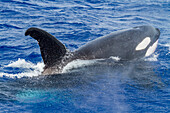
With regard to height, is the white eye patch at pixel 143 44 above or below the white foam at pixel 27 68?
above

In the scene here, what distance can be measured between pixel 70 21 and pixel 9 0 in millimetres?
6562

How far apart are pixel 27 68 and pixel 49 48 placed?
1.82 metres

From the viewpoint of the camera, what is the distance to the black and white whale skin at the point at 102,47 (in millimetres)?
7570

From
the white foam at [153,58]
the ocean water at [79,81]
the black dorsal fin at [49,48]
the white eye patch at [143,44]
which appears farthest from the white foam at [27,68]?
the white foam at [153,58]

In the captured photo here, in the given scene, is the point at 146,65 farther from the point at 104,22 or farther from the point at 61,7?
the point at 61,7

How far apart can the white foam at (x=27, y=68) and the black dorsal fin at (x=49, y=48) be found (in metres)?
0.63

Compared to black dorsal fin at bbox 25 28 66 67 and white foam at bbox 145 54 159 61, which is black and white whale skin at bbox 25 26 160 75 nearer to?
black dorsal fin at bbox 25 28 66 67

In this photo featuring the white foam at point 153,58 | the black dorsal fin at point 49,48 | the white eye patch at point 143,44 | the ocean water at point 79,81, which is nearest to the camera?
the ocean water at point 79,81

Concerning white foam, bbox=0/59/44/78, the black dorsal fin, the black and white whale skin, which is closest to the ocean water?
white foam, bbox=0/59/44/78

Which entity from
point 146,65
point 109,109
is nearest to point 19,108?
point 109,109

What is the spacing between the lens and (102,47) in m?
8.52

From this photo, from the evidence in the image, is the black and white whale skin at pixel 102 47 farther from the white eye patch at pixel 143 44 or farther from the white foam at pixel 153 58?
the white foam at pixel 153 58

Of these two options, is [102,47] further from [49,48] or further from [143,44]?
[49,48]

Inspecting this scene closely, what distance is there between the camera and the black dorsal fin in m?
7.36
